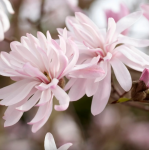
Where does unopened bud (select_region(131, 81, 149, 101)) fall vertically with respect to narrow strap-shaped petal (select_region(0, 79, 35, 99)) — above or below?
below

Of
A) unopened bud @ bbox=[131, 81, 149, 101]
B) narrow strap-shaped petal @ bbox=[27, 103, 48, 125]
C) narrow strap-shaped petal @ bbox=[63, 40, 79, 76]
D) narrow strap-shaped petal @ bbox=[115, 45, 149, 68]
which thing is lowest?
unopened bud @ bbox=[131, 81, 149, 101]

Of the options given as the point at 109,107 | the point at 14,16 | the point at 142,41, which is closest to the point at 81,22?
the point at 142,41

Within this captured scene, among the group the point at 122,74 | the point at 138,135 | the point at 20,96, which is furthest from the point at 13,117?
the point at 138,135

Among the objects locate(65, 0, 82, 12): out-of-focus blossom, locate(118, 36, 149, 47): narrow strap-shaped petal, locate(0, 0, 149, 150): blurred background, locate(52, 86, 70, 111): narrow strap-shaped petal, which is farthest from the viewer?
locate(0, 0, 149, 150): blurred background

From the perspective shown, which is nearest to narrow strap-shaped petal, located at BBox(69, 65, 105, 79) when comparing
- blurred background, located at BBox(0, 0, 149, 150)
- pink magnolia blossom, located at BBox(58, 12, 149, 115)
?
pink magnolia blossom, located at BBox(58, 12, 149, 115)

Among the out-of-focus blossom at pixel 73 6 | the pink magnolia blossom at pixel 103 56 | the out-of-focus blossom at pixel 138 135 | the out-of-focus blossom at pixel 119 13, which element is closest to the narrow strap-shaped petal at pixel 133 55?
the pink magnolia blossom at pixel 103 56

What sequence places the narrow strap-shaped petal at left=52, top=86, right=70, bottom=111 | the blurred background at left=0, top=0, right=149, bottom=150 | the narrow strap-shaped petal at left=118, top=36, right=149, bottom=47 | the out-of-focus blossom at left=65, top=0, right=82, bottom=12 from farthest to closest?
the blurred background at left=0, top=0, right=149, bottom=150, the out-of-focus blossom at left=65, top=0, right=82, bottom=12, the narrow strap-shaped petal at left=118, top=36, right=149, bottom=47, the narrow strap-shaped petal at left=52, top=86, right=70, bottom=111

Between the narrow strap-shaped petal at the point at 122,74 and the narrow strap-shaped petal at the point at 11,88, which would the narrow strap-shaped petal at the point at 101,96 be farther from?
the narrow strap-shaped petal at the point at 11,88

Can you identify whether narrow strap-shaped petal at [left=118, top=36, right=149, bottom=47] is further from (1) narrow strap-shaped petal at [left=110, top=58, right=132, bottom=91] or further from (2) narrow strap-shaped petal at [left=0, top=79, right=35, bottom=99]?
(2) narrow strap-shaped petal at [left=0, top=79, right=35, bottom=99]
